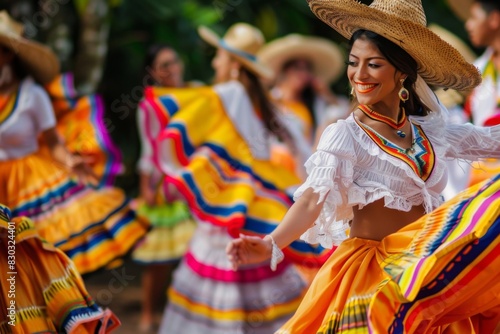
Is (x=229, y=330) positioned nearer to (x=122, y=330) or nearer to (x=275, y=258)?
(x=122, y=330)

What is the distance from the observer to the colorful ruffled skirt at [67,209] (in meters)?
6.01

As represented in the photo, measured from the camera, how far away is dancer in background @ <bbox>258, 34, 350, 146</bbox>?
9109mm

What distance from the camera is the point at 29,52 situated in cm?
593

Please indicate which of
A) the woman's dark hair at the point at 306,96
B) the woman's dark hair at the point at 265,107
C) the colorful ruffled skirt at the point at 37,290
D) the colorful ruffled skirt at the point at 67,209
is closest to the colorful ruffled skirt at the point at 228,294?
the colorful ruffled skirt at the point at 67,209

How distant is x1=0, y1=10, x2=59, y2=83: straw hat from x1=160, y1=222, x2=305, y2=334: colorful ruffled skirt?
4.55 feet

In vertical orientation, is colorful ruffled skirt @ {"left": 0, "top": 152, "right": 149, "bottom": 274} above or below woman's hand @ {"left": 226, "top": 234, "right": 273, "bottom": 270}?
below

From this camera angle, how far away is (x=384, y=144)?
358 centimetres

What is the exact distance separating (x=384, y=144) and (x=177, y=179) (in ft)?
9.58

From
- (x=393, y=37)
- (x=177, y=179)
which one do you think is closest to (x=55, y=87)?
Result: (x=177, y=179)

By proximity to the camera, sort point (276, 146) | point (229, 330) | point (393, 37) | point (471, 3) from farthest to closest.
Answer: point (276, 146), point (471, 3), point (229, 330), point (393, 37)

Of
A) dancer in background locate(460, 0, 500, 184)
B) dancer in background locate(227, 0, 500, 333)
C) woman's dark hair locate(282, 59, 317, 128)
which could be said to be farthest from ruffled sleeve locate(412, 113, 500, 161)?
woman's dark hair locate(282, 59, 317, 128)

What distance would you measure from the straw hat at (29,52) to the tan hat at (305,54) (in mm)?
3140

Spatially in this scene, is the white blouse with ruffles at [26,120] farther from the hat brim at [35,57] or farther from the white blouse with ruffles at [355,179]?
the white blouse with ruffles at [355,179]

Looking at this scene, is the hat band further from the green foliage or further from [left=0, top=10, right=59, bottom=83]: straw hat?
the green foliage
